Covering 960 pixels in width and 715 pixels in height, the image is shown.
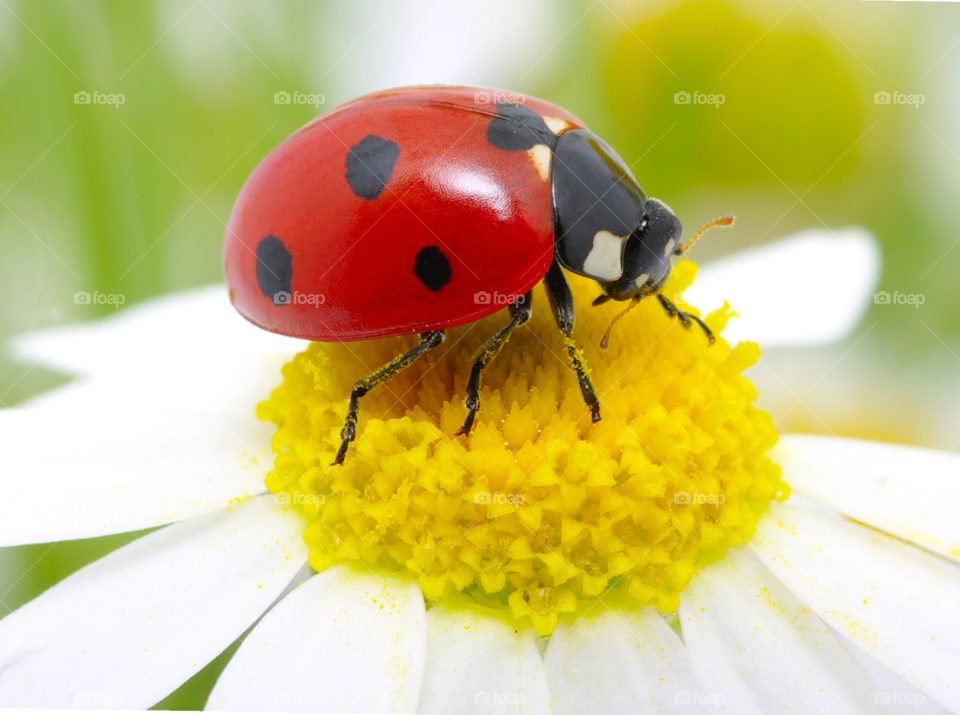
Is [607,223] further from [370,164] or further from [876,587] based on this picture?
[876,587]

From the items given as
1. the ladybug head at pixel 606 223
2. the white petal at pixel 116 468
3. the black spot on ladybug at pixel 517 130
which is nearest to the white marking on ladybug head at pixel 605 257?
the ladybug head at pixel 606 223

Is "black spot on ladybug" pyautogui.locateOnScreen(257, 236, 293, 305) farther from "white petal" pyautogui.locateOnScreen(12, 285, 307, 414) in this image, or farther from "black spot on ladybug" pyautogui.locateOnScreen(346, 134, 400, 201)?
"white petal" pyautogui.locateOnScreen(12, 285, 307, 414)

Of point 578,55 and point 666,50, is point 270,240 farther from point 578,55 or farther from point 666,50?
point 666,50

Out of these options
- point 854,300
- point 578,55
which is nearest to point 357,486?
point 854,300

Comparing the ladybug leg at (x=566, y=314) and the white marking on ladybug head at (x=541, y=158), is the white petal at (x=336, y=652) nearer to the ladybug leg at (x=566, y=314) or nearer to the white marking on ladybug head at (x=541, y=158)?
the ladybug leg at (x=566, y=314)

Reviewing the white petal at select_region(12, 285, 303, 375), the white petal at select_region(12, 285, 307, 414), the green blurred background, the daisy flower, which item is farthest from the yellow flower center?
the green blurred background

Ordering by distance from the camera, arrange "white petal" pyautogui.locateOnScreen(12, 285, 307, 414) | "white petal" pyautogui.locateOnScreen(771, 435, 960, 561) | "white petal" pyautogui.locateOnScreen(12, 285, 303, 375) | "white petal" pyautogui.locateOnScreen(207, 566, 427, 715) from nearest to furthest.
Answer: "white petal" pyautogui.locateOnScreen(207, 566, 427, 715) → "white petal" pyautogui.locateOnScreen(771, 435, 960, 561) → "white petal" pyautogui.locateOnScreen(12, 285, 307, 414) → "white petal" pyautogui.locateOnScreen(12, 285, 303, 375)

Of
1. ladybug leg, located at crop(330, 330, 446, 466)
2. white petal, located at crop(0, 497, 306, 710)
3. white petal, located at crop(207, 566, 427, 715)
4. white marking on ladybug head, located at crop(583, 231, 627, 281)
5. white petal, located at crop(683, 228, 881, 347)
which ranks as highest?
white marking on ladybug head, located at crop(583, 231, 627, 281)
